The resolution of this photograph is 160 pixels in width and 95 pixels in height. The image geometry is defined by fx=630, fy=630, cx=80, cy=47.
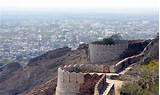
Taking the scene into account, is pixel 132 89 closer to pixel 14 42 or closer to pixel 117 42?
pixel 117 42

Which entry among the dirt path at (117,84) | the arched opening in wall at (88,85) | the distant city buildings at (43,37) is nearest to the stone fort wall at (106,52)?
the arched opening in wall at (88,85)

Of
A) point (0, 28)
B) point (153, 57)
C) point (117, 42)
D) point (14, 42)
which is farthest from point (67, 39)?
point (153, 57)

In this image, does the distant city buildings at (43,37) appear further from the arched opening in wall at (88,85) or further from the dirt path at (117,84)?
the dirt path at (117,84)

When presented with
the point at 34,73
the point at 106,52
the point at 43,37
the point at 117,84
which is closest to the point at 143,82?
the point at 117,84

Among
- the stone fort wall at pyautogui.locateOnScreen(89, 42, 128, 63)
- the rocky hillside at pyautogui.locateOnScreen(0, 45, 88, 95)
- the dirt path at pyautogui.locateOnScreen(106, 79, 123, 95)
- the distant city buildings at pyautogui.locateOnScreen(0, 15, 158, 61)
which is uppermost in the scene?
the dirt path at pyautogui.locateOnScreen(106, 79, 123, 95)

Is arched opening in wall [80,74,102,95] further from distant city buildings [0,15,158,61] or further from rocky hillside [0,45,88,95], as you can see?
distant city buildings [0,15,158,61]

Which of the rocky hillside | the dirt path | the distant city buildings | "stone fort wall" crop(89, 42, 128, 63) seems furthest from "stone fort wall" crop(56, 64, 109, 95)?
the distant city buildings
